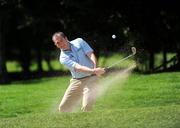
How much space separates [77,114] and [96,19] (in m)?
13.9

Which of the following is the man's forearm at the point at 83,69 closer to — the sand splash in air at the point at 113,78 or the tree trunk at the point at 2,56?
the sand splash in air at the point at 113,78

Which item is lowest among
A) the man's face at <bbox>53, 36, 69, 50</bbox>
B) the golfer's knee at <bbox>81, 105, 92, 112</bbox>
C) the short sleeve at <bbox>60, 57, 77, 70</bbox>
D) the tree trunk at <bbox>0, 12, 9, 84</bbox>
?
the golfer's knee at <bbox>81, 105, 92, 112</bbox>

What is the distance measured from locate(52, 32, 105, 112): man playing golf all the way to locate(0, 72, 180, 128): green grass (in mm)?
403

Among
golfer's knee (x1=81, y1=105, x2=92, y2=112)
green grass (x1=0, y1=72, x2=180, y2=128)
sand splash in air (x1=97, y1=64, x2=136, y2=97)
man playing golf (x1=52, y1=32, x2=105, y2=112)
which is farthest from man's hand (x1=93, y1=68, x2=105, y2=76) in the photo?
sand splash in air (x1=97, y1=64, x2=136, y2=97)

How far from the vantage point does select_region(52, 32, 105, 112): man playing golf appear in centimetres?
1241

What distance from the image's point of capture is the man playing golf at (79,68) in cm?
1241

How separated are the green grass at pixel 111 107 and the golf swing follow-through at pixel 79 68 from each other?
15.9 inches

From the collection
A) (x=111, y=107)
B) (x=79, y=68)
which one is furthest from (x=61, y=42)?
(x=111, y=107)

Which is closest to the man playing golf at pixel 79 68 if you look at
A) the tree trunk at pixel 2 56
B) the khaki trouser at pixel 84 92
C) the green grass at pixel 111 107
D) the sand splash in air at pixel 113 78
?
the khaki trouser at pixel 84 92

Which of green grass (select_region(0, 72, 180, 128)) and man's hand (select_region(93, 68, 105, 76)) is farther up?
man's hand (select_region(93, 68, 105, 76))

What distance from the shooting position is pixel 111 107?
1538 centimetres

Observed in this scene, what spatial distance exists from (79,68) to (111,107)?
3310 mm

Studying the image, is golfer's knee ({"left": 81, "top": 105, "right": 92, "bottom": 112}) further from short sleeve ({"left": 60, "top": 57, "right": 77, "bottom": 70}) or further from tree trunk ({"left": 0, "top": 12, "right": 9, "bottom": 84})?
tree trunk ({"left": 0, "top": 12, "right": 9, "bottom": 84})

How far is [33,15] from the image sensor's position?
94.8 ft
